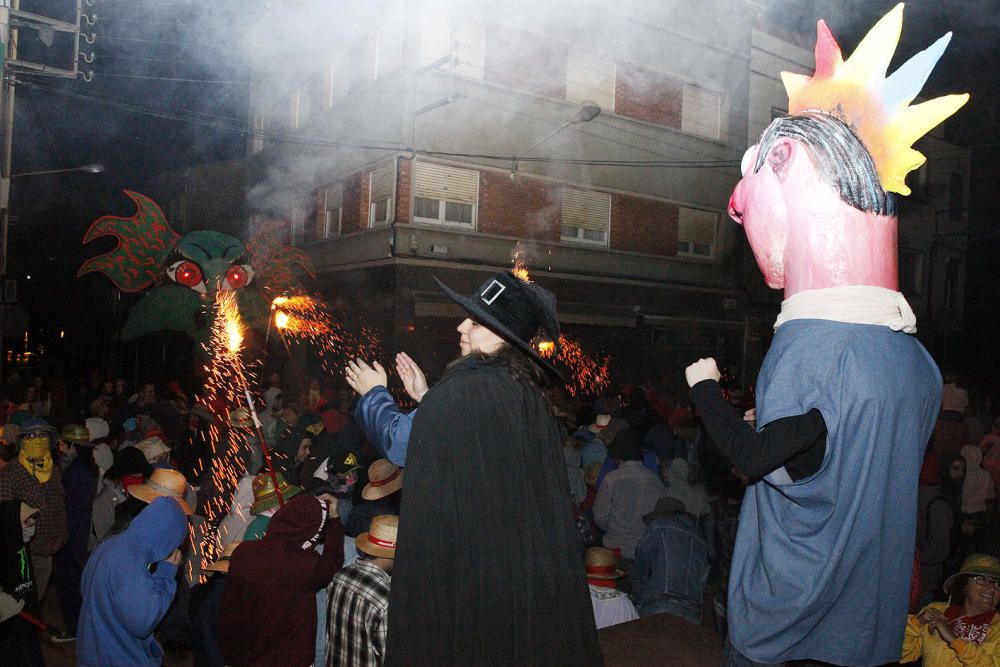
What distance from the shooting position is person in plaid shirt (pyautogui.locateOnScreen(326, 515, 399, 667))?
2805 millimetres

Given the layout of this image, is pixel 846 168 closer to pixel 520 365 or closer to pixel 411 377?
pixel 520 365

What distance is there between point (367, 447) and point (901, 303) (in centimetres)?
562

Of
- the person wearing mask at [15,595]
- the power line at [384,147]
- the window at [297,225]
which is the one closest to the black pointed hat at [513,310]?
the person wearing mask at [15,595]

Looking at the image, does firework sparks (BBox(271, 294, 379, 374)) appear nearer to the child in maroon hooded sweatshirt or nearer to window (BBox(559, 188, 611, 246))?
window (BBox(559, 188, 611, 246))

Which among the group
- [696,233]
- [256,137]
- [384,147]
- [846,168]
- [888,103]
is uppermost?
[384,147]

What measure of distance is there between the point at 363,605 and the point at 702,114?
47.6 ft

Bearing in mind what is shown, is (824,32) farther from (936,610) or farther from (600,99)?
(600,99)

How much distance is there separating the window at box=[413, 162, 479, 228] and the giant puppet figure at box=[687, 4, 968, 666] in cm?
1087

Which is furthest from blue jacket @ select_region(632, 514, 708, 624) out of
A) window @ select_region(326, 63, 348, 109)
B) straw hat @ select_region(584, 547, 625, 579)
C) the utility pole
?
window @ select_region(326, 63, 348, 109)

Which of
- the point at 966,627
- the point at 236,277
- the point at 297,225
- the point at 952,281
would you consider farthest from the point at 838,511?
the point at 952,281

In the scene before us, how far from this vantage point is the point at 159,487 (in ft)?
12.0

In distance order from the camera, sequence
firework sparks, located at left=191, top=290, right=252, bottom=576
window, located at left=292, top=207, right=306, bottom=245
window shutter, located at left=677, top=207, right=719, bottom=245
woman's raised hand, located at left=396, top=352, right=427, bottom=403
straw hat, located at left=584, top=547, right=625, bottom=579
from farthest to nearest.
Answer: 1. window shutter, located at left=677, top=207, right=719, bottom=245
2. window, located at left=292, top=207, right=306, bottom=245
3. firework sparks, located at left=191, top=290, right=252, bottom=576
4. straw hat, located at left=584, top=547, right=625, bottom=579
5. woman's raised hand, located at left=396, top=352, right=427, bottom=403

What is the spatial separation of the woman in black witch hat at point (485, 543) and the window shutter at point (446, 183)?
10912mm

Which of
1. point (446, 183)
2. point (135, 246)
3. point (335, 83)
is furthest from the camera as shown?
point (446, 183)
